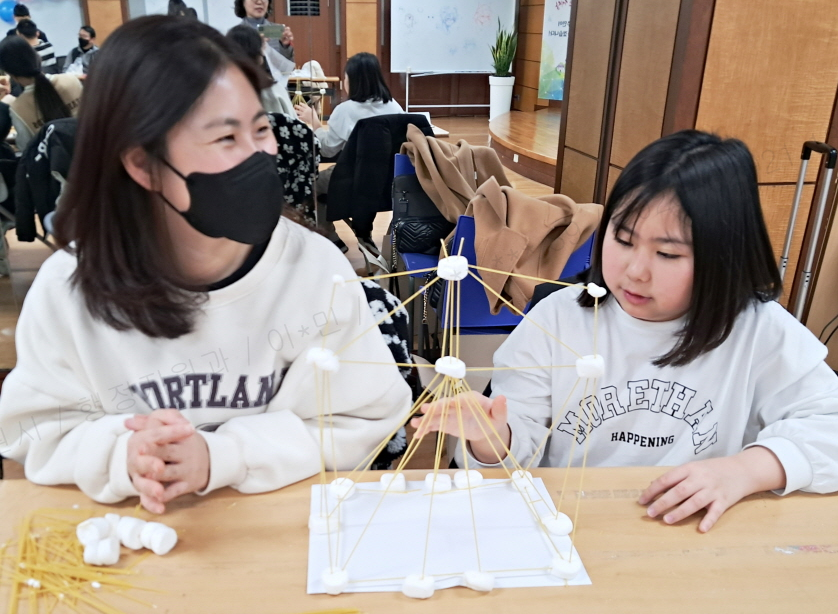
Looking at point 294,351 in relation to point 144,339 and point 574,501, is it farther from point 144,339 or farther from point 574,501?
point 574,501

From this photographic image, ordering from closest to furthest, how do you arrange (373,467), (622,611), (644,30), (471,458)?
(622,611) → (471,458) → (373,467) → (644,30)

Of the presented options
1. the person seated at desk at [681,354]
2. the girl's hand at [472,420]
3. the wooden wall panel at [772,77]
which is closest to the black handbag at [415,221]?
the wooden wall panel at [772,77]

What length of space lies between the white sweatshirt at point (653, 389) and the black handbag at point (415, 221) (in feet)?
5.28

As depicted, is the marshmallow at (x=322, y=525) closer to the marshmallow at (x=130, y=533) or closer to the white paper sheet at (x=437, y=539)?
the white paper sheet at (x=437, y=539)

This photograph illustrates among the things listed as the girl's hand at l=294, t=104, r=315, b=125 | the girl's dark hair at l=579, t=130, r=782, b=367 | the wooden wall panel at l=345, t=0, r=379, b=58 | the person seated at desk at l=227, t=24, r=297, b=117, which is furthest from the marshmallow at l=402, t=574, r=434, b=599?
the wooden wall panel at l=345, t=0, r=379, b=58

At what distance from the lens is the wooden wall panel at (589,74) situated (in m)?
2.88

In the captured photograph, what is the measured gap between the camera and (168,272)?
0.91 meters

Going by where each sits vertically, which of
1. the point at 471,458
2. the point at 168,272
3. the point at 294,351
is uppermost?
the point at 168,272

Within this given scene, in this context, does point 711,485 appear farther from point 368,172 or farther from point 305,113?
point 305,113

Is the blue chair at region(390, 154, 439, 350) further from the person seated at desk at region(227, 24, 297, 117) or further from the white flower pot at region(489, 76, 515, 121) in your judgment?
the white flower pot at region(489, 76, 515, 121)

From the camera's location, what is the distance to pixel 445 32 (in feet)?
28.7

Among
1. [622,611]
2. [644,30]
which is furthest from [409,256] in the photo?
[622,611]

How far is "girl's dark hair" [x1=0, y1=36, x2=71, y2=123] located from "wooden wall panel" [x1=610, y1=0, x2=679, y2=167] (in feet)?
7.92

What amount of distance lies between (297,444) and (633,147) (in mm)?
2304
